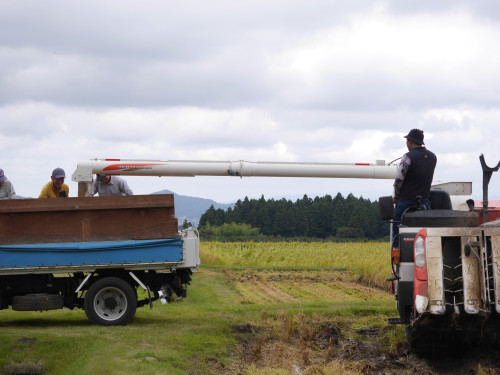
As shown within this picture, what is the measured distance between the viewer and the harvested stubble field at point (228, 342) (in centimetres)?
873

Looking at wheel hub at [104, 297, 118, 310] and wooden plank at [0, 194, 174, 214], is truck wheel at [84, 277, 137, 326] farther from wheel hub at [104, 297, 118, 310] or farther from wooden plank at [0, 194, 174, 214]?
wooden plank at [0, 194, 174, 214]

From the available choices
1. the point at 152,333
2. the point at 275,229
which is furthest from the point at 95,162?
the point at 275,229

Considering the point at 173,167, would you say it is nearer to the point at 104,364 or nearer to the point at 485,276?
the point at 104,364

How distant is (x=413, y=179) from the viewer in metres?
9.94

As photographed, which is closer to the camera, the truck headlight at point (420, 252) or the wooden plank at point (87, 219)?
the truck headlight at point (420, 252)

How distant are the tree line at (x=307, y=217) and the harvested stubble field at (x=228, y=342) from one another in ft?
127

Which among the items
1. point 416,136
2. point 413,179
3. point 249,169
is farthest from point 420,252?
point 249,169

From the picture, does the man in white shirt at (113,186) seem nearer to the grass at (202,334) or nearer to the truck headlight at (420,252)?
the grass at (202,334)

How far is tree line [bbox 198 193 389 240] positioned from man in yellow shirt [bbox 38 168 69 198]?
1687 inches

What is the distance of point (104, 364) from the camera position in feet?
28.4

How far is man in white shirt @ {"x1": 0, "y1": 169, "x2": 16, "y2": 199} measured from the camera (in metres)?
12.6

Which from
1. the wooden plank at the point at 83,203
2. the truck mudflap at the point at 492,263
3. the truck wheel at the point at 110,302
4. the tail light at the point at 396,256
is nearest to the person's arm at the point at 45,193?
the wooden plank at the point at 83,203

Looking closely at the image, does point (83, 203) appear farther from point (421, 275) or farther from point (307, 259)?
point (307, 259)

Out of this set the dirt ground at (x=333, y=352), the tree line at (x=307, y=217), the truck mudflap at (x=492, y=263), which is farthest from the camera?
the tree line at (x=307, y=217)
